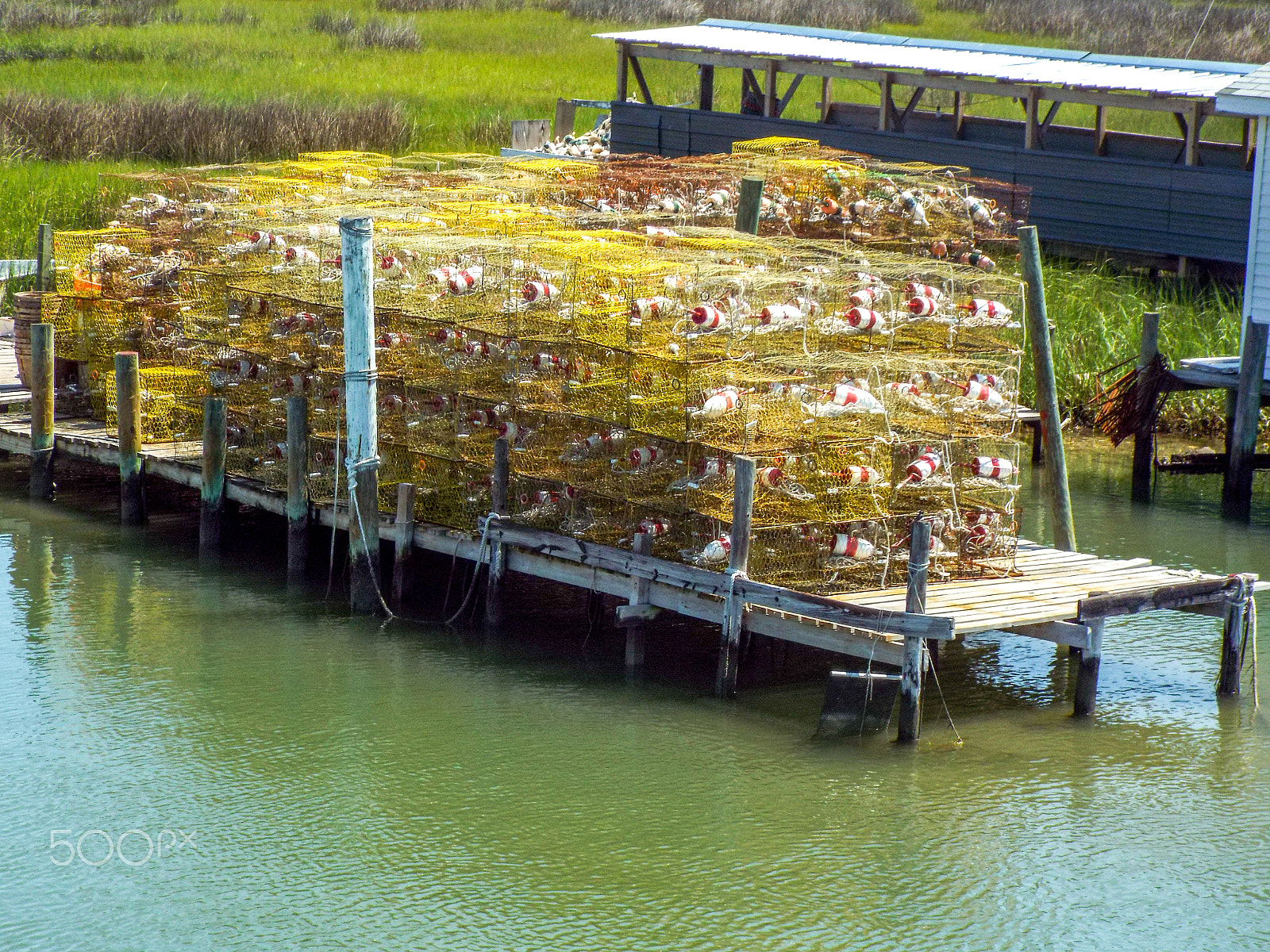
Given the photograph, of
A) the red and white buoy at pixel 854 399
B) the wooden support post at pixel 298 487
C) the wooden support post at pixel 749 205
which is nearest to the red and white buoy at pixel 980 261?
the wooden support post at pixel 749 205

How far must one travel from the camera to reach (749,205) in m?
16.6

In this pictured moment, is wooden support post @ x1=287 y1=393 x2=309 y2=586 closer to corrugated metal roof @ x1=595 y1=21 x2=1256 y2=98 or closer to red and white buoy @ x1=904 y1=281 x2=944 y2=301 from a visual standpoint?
red and white buoy @ x1=904 y1=281 x2=944 y2=301

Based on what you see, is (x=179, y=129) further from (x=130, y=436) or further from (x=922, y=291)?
(x=922, y=291)

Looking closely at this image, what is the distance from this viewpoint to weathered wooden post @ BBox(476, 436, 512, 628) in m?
13.8

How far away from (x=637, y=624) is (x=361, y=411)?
9.07 feet

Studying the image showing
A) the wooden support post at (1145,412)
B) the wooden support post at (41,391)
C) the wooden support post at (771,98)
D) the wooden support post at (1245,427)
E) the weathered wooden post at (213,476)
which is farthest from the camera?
the wooden support post at (771,98)

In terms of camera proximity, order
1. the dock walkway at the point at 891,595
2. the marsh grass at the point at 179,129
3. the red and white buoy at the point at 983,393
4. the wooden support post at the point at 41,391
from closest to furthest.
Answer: the dock walkway at the point at 891,595, the red and white buoy at the point at 983,393, the wooden support post at the point at 41,391, the marsh grass at the point at 179,129

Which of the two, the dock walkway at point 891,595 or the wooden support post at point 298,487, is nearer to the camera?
the dock walkway at point 891,595

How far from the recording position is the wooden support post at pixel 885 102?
26.8m

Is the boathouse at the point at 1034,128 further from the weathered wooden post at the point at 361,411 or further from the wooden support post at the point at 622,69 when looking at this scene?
the weathered wooden post at the point at 361,411

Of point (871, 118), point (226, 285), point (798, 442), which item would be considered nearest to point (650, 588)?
point (798, 442)

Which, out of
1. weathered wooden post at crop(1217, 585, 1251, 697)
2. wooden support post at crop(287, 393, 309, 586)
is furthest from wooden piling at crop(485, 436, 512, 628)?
weathered wooden post at crop(1217, 585, 1251, 697)

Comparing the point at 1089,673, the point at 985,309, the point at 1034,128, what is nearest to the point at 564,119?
the point at 1034,128

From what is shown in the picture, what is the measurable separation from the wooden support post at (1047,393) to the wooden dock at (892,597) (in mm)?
539
